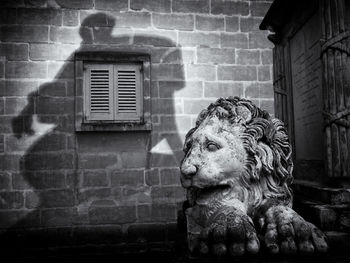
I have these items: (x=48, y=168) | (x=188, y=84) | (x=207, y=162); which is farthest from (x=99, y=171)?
(x=207, y=162)

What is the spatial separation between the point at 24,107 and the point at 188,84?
208cm

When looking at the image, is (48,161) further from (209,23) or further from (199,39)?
(209,23)

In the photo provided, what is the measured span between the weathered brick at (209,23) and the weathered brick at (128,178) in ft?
6.81

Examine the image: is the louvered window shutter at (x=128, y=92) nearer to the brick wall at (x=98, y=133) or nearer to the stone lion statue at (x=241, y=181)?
the brick wall at (x=98, y=133)

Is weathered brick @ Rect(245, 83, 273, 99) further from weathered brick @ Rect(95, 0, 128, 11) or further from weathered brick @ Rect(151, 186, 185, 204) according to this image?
weathered brick @ Rect(95, 0, 128, 11)

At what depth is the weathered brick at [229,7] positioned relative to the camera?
4.16m

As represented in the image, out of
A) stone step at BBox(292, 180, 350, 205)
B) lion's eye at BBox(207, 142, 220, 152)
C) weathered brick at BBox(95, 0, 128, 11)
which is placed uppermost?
weathered brick at BBox(95, 0, 128, 11)

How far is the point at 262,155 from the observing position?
4.86 feet

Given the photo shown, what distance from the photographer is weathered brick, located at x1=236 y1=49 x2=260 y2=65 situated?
13.6ft

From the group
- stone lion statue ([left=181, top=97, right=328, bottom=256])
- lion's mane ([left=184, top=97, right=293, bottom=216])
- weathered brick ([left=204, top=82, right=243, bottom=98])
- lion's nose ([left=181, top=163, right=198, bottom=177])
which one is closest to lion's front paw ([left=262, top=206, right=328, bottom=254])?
stone lion statue ([left=181, top=97, right=328, bottom=256])

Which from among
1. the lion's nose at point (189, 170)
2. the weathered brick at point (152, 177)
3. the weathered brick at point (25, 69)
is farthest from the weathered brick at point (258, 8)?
the lion's nose at point (189, 170)

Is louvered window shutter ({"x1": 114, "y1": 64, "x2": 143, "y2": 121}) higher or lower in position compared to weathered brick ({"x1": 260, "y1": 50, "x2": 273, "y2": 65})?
lower

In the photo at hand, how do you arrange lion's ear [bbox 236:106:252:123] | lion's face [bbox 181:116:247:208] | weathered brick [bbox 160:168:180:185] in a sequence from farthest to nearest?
1. weathered brick [bbox 160:168:180:185]
2. lion's ear [bbox 236:106:252:123]
3. lion's face [bbox 181:116:247:208]

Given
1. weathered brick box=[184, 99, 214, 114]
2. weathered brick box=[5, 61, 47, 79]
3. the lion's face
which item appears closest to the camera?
the lion's face
